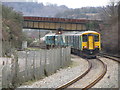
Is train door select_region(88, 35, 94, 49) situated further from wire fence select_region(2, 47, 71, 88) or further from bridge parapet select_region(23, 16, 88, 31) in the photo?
bridge parapet select_region(23, 16, 88, 31)

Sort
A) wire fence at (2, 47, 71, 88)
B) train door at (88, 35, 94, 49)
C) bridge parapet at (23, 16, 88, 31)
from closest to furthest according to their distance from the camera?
wire fence at (2, 47, 71, 88) → train door at (88, 35, 94, 49) → bridge parapet at (23, 16, 88, 31)

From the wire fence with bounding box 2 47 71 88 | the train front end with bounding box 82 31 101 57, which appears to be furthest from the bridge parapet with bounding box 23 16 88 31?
the wire fence with bounding box 2 47 71 88

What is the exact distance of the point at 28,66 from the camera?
14258 millimetres

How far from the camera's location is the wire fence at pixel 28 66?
476 inches

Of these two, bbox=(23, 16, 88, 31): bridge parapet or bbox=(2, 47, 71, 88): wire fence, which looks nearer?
bbox=(2, 47, 71, 88): wire fence

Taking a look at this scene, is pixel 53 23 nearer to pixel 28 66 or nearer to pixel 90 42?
pixel 90 42

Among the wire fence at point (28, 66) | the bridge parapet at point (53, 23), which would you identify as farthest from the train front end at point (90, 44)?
the bridge parapet at point (53, 23)

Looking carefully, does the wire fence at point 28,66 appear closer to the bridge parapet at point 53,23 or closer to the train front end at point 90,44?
the train front end at point 90,44

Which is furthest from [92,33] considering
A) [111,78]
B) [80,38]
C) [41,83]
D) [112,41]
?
[41,83]

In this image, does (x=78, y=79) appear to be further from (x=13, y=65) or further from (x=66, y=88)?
(x=13, y=65)

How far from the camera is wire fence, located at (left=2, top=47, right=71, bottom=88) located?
1209cm

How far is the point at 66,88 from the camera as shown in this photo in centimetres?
1245

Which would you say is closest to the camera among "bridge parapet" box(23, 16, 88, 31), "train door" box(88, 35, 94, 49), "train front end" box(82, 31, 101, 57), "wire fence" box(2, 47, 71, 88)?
"wire fence" box(2, 47, 71, 88)

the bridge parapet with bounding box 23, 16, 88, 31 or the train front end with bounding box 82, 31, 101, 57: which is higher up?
the bridge parapet with bounding box 23, 16, 88, 31
